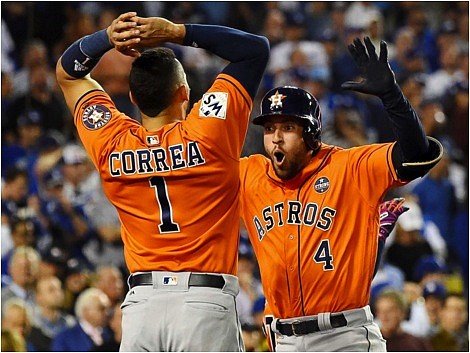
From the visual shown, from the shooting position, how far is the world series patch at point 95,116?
9.22 feet

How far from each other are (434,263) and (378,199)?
3.10 meters

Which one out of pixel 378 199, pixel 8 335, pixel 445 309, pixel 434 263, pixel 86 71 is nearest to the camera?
pixel 86 71

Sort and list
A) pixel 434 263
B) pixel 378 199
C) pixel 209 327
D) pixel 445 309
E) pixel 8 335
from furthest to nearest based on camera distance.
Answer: pixel 434 263
pixel 445 309
pixel 8 335
pixel 378 199
pixel 209 327

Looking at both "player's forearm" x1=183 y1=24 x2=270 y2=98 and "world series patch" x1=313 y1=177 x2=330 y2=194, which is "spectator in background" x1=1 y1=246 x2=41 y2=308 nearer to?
"world series patch" x1=313 y1=177 x2=330 y2=194

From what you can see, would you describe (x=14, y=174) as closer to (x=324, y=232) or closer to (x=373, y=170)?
(x=324, y=232)

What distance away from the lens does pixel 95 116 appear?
9.29 feet

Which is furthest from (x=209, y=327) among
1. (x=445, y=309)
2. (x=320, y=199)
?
(x=445, y=309)

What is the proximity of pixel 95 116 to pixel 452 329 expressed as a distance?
11.6 ft

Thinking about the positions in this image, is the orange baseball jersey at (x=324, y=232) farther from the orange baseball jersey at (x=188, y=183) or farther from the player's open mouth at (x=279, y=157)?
the orange baseball jersey at (x=188, y=183)

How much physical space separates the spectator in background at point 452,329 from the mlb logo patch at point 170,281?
318cm

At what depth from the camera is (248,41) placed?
267 cm

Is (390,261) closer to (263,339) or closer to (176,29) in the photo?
(263,339)

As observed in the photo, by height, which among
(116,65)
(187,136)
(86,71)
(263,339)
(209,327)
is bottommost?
(263,339)

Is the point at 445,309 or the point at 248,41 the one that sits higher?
the point at 248,41
